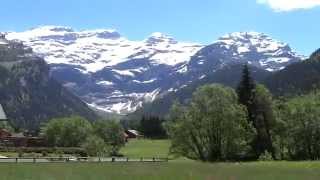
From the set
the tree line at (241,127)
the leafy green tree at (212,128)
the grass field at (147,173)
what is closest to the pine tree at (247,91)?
the tree line at (241,127)

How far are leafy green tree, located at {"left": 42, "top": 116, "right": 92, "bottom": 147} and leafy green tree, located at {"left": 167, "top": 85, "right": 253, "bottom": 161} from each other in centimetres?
5784

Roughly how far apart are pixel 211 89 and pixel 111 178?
7286 centimetres

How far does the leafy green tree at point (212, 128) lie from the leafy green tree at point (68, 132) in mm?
57842

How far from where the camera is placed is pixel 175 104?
107m

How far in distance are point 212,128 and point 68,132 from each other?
6712cm

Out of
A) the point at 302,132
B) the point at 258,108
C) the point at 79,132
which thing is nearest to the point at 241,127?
the point at 258,108

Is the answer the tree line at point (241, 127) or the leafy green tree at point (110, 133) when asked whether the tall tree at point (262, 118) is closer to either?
the tree line at point (241, 127)

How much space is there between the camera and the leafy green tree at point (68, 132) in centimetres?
15911

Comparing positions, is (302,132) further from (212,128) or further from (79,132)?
(79,132)

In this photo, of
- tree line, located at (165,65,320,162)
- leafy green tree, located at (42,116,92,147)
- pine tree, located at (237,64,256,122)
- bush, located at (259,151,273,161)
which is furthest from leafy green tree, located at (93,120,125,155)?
bush, located at (259,151,273,161)

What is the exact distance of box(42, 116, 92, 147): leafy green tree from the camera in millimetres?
159113

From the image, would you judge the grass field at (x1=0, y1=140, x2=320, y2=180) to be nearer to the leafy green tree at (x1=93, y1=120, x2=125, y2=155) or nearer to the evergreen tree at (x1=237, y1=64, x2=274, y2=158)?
the evergreen tree at (x1=237, y1=64, x2=274, y2=158)

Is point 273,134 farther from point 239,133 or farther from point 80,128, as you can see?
point 80,128

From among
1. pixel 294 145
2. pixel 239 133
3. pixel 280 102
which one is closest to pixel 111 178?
pixel 239 133
